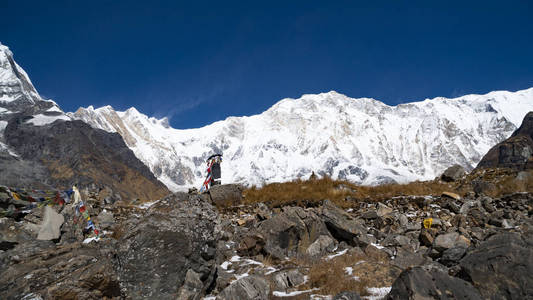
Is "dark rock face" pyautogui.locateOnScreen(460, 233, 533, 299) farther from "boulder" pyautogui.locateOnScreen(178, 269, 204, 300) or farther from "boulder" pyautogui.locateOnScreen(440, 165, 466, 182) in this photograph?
"boulder" pyautogui.locateOnScreen(440, 165, 466, 182)

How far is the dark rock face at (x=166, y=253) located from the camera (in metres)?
5.84

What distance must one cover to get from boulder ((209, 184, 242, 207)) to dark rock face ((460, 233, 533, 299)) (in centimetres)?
1092

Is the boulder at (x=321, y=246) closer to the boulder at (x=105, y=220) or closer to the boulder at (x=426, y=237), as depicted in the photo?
the boulder at (x=426, y=237)

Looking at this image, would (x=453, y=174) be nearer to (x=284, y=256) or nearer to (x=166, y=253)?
(x=284, y=256)

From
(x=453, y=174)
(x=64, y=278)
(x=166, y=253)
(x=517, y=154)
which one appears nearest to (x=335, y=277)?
(x=166, y=253)

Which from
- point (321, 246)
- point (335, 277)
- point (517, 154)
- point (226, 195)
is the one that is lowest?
point (335, 277)

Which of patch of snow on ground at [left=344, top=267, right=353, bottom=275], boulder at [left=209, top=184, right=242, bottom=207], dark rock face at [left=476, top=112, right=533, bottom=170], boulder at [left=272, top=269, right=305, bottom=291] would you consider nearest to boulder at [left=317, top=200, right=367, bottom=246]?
patch of snow on ground at [left=344, top=267, right=353, bottom=275]

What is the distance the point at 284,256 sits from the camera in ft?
29.3

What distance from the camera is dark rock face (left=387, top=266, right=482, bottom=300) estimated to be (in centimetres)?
455

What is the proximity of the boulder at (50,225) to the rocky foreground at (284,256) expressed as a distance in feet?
0.18

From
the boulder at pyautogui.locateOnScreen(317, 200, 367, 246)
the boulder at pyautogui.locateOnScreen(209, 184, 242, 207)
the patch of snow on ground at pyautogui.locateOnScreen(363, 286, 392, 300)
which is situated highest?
the boulder at pyautogui.locateOnScreen(209, 184, 242, 207)

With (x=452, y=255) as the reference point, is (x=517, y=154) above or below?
above

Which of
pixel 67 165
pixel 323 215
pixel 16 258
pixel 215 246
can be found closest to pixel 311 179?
pixel 323 215

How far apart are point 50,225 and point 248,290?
383 inches
